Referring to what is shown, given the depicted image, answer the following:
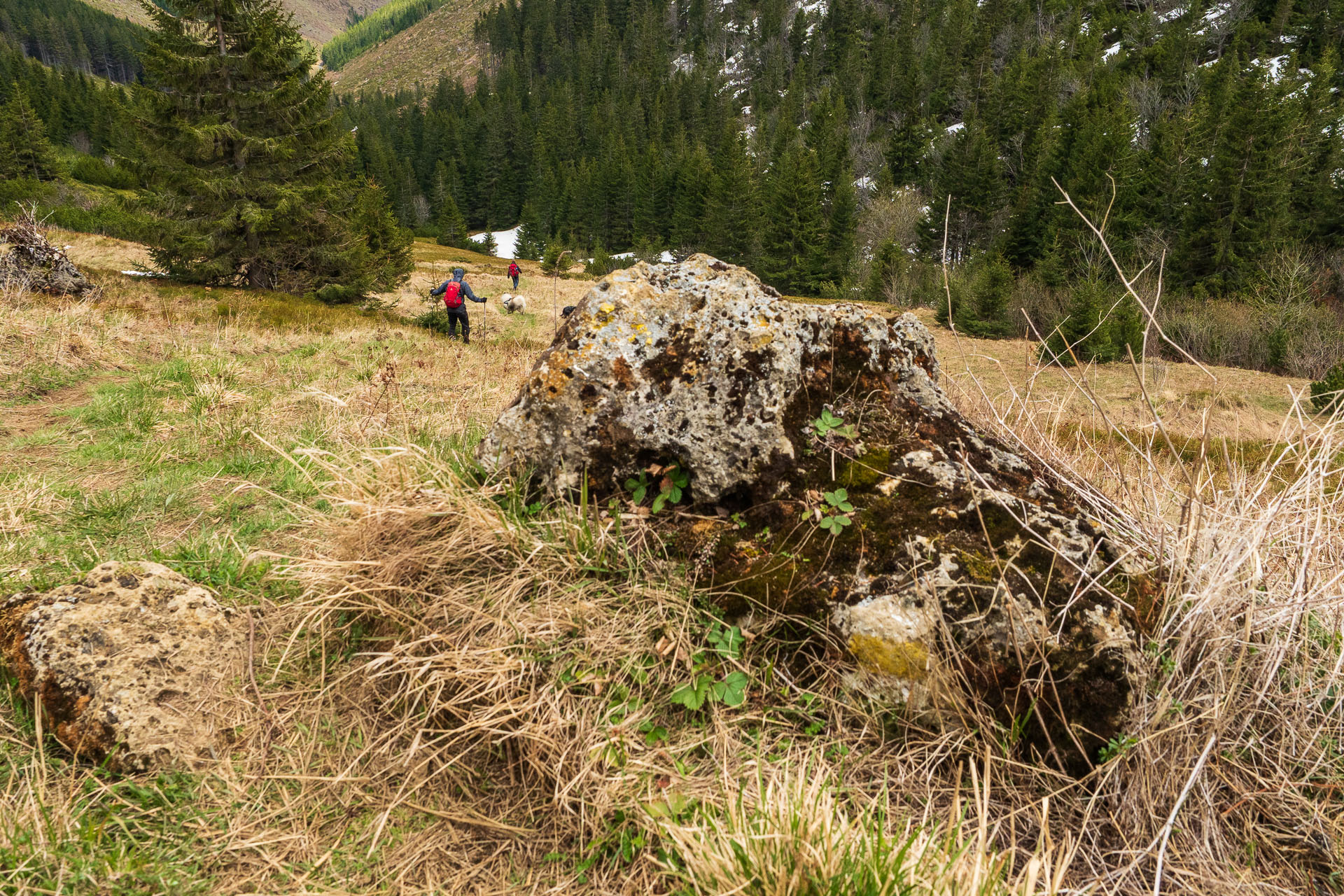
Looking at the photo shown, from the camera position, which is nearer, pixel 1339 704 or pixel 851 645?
pixel 1339 704

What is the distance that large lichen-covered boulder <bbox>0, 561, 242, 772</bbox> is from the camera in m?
1.96

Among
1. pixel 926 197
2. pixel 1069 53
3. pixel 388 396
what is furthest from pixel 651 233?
pixel 388 396

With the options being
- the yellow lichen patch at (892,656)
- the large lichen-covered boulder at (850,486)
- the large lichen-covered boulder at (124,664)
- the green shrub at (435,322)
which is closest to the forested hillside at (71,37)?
the green shrub at (435,322)

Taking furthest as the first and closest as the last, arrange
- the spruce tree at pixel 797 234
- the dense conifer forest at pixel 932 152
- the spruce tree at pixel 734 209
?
1. the spruce tree at pixel 734 209
2. the spruce tree at pixel 797 234
3. the dense conifer forest at pixel 932 152

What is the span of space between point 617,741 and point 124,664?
70.1 inches

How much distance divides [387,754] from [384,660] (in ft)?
1.06

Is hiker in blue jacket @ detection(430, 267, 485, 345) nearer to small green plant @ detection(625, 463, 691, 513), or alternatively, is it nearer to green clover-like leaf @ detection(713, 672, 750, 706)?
small green plant @ detection(625, 463, 691, 513)

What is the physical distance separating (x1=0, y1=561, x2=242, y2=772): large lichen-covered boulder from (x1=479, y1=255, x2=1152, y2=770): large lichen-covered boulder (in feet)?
4.33

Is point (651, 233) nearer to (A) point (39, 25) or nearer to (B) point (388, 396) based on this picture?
(B) point (388, 396)

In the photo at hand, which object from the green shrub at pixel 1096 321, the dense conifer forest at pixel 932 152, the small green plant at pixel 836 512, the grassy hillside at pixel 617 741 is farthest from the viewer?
the dense conifer forest at pixel 932 152

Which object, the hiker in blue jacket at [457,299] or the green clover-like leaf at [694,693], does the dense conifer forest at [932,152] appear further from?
the hiker in blue jacket at [457,299]

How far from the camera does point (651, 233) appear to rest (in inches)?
2803

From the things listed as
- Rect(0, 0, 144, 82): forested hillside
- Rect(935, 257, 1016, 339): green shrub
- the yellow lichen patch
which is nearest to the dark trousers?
the yellow lichen patch

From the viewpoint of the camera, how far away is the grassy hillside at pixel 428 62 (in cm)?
16912
